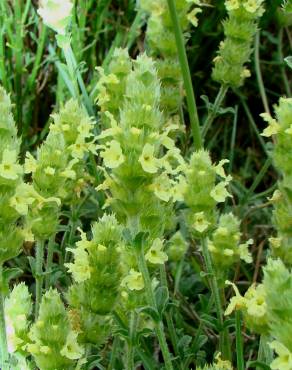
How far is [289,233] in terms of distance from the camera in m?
1.23

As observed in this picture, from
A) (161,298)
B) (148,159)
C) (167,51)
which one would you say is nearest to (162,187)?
(148,159)

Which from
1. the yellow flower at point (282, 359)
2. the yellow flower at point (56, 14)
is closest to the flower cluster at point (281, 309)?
the yellow flower at point (282, 359)

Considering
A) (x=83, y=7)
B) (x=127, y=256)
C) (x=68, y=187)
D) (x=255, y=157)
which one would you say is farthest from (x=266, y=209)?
(x=127, y=256)

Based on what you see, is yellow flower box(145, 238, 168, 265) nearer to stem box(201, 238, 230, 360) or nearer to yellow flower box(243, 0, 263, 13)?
stem box(201, 238, 230, 360)

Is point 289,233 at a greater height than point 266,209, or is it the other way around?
point 289,233

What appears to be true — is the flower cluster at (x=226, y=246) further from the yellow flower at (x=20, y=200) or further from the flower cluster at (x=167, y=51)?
the yellow flower at (x=20, y=200)

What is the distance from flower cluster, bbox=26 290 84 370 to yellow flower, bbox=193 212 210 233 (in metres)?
0.34

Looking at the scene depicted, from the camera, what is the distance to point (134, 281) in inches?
47.3

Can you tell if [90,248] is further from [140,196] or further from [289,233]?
[289,233]

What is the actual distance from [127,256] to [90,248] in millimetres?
111

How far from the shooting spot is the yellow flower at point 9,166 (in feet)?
3.27

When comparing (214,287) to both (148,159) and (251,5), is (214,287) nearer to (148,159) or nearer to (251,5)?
(148,159)

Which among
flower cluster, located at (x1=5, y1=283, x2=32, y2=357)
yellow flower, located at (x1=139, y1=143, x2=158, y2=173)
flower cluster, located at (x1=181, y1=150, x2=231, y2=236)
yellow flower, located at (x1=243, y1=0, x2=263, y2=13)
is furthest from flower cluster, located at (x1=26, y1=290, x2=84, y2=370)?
yellow flower, located at (x1=243, y1=0, x2=263, y2=13)

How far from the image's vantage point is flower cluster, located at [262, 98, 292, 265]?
3.77 feet
